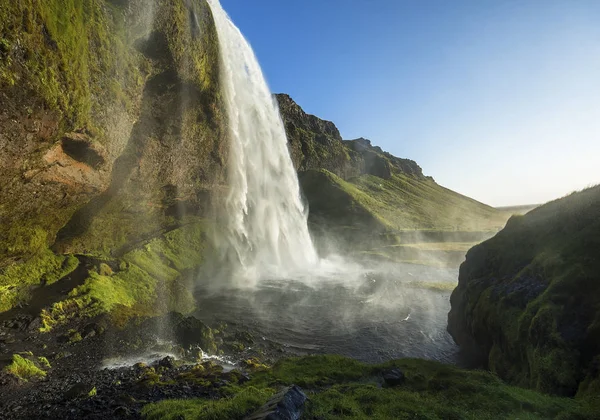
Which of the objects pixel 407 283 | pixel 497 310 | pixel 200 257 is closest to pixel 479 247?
pixel 497 310

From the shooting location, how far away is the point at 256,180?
58094 millimetres

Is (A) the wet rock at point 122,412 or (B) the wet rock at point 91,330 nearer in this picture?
(A) the wet rock at point 122,412

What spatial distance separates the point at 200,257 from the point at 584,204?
4701cm

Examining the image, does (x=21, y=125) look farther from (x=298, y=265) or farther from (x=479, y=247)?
(x=298, y=265)

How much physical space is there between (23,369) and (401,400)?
18532 millimetres

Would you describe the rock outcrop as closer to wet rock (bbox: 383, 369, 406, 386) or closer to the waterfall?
the waterfall

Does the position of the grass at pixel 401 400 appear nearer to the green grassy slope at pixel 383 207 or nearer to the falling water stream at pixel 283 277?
the falling water stream at pixel 283 277

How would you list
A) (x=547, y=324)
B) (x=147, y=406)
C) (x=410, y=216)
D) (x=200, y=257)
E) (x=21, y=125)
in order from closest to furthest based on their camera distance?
(x=147, y=406), (x=547, y=324), (x=21, y=125), (x=200, y=257), (x=410, y=216)

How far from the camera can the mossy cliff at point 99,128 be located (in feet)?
57.0

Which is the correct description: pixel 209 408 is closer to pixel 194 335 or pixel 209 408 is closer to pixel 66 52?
pixel 194 335

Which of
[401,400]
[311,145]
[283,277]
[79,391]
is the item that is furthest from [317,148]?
[401,400]

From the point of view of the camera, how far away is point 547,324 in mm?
14852

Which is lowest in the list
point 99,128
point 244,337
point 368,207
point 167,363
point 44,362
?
point 244,337

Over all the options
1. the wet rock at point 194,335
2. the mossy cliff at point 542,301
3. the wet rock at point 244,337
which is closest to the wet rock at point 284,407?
the mossy cliff at point 542,301
